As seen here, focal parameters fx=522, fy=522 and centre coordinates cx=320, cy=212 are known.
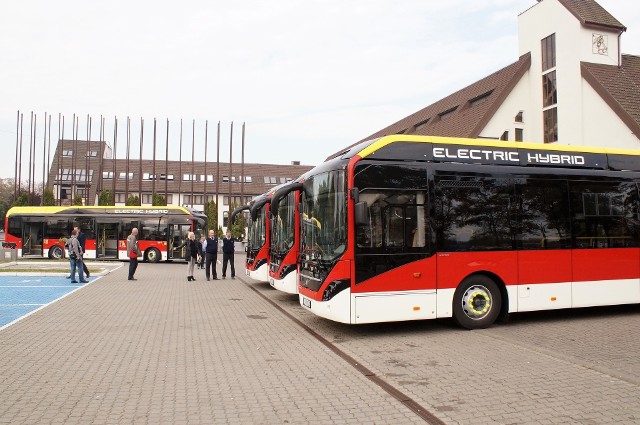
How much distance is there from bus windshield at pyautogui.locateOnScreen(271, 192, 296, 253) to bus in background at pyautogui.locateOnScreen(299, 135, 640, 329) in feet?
8.16

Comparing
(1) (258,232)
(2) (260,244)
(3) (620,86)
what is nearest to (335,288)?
(2) (260,244)

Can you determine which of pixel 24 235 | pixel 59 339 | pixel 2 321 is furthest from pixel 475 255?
pixel 24 235

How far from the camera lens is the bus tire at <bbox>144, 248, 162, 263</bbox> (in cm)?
2894

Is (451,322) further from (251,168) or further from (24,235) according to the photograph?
(251,168)

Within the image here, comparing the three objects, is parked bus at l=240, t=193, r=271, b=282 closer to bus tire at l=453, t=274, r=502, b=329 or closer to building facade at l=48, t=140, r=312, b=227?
bus tire at l=453, t=274, r=502, b=329

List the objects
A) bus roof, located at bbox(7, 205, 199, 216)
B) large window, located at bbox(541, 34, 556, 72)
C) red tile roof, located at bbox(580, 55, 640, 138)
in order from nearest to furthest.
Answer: red tile roof, located at bbox(580, 55, 640, 138)
large window, located at bbox(541, 34, 556, 72)
bus roof, located at bbox(7, 205, 199, 216)

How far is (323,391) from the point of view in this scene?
554 cm

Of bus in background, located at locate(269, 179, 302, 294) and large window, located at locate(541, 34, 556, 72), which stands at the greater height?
large window, located at locate(541, 34, 556, 72)

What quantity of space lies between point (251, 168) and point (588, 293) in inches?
2519

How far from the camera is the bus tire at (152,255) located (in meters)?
28.9

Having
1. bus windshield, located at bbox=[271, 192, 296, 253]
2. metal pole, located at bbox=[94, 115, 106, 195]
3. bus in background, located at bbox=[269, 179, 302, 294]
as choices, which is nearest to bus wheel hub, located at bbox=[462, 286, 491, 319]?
bus in background, located at bbox=[269, 179, 302, 294]

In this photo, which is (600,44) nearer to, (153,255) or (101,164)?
(153,255)

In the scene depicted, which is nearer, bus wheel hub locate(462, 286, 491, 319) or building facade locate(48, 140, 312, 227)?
bus wheel hub locate(462, 286, 491, 319)

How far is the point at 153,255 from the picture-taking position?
95.0 feet
